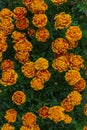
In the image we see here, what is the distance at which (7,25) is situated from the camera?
12.3 ft

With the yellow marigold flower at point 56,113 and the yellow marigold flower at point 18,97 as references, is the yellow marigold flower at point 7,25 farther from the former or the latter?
the yellow marigold flower at point 56,113

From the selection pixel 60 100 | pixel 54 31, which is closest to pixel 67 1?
pixel 54 31

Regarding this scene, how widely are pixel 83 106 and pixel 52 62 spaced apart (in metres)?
0.49

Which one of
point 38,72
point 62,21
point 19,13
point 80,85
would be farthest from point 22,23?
point 80,85

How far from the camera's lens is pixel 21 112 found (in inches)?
153

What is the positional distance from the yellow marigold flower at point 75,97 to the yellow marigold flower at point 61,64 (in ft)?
0.72

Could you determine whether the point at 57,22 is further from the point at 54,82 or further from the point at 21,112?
the point at 21,112

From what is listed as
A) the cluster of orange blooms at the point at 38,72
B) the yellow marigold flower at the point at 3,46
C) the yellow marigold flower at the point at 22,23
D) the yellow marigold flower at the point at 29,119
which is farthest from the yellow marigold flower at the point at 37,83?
the yellow marigold flower at the point at 22,23

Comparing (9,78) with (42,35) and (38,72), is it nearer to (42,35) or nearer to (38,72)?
(38,72)

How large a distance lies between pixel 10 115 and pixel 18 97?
19 centimetres

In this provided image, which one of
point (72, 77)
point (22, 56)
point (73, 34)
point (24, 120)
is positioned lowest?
point (24, 120)

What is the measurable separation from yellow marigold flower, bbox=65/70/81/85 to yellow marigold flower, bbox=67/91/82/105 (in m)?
0.11

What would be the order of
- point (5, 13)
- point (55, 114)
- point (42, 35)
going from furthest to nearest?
point (5, 13)
point (42, 35)
point (55, 114)

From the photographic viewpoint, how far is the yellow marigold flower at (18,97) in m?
3.65
